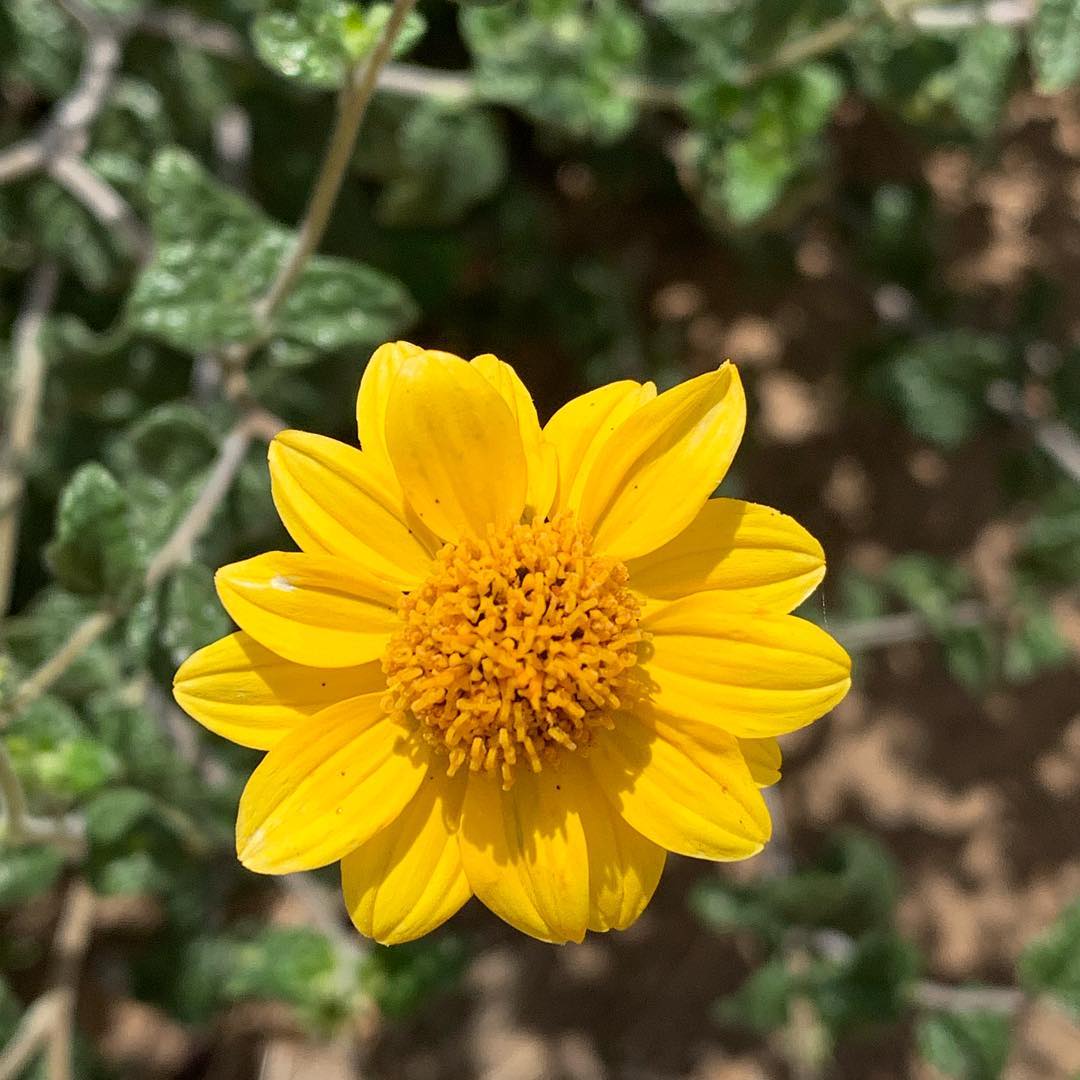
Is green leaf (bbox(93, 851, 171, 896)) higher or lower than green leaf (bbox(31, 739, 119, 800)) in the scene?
lower

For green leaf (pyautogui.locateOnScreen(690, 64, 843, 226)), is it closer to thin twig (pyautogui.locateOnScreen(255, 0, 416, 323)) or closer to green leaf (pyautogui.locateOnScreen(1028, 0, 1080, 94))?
green leaf (pyautogui.locateOnScreen(1028, 0, 1080, 94))

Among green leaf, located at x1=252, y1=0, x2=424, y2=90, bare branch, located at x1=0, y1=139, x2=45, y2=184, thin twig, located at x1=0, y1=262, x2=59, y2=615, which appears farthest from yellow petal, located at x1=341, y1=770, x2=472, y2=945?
bare branch, located at x1=0, y1=139, x2=45, y2=184

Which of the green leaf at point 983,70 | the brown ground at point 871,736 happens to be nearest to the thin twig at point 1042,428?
the brown ground at point 871,736

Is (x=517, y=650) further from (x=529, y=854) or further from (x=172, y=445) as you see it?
(x=172, y=445)

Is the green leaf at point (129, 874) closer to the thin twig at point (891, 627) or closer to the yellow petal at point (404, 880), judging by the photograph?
the yellow petal at point (404, 880)

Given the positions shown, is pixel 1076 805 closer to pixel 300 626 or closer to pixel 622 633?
pixel 622 633

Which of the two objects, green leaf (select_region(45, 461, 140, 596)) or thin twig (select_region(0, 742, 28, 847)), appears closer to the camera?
thin twig (select_region(0, 742, 28, 847))
